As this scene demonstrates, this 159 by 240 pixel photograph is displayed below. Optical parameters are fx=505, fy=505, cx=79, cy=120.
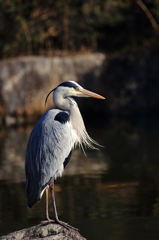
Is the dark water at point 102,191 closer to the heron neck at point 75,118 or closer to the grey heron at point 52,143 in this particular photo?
the grey heron at point 52,143

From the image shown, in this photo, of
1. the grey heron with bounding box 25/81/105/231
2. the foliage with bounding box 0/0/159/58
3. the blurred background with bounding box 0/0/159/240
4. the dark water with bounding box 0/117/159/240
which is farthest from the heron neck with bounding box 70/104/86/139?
the foliage with bounding box 0/0/159/58

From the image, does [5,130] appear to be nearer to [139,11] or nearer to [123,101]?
[123,101]

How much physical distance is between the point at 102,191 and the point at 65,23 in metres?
11.8

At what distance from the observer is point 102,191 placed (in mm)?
8469

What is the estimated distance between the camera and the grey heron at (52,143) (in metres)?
5.52

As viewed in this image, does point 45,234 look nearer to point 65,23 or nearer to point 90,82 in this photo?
point 90,82

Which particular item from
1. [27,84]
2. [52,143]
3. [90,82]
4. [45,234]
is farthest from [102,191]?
[90,82]

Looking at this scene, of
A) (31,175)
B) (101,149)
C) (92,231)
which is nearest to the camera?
(31,175)

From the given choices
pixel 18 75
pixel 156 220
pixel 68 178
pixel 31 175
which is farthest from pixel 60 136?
pixel 18 75

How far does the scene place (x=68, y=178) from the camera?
9.52 meters

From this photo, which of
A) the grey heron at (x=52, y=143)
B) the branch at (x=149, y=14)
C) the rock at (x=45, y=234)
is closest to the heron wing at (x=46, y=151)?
the grey heron at (x=52, y=143)

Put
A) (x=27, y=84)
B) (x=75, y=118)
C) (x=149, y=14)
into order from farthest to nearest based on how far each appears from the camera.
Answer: (x=149, y=14)
(x=27, y=84)
(x=75, y=118)

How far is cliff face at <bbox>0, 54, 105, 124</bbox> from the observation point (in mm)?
16984

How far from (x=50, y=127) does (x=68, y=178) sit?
13.2ft
